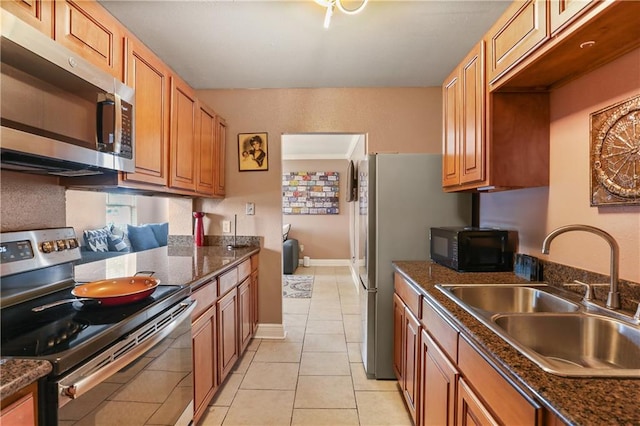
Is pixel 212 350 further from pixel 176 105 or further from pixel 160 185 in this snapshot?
pixel 176 105

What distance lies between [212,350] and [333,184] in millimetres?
4934

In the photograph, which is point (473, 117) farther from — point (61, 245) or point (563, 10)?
point (61, 245)

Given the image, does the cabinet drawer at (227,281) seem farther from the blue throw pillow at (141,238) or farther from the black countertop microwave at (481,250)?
the blue throw pillow at (141,238)

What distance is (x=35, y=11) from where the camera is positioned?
1.03 metres

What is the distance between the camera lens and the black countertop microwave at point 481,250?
1.74m

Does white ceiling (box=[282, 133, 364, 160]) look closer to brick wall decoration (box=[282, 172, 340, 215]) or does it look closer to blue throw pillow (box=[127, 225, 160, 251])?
brick wall decoration (box=[282, 172, 340, 215])

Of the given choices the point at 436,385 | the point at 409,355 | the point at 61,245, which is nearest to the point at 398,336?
the point at 409,355

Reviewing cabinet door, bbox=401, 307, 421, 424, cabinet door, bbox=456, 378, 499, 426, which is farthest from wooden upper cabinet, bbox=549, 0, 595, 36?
cabinet door, bbox=401, 307, 421, 424

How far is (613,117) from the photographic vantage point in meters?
1.15

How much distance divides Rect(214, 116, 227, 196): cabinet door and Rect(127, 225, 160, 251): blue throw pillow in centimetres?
258

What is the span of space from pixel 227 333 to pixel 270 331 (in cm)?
92

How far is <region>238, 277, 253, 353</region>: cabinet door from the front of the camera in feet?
7.61

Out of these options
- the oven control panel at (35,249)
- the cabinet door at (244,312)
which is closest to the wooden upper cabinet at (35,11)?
the oven control panel at (35,249)

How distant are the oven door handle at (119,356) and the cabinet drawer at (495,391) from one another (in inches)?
45.1
